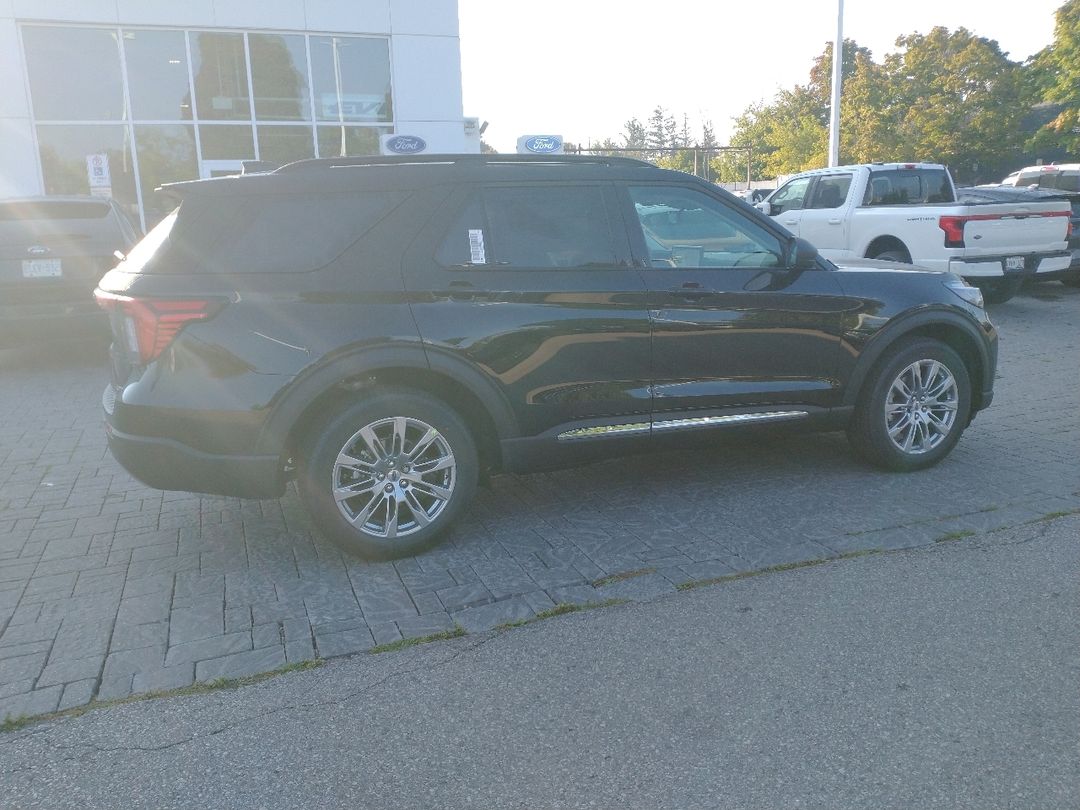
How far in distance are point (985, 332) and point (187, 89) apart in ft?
53.3

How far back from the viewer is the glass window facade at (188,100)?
1694 cm

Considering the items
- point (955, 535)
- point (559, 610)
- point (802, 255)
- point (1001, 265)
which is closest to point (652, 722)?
point (559, 610)

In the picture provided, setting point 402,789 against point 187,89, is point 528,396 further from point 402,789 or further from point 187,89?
point 187,89

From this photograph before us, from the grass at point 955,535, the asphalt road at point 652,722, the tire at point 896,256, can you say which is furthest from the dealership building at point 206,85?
the grass at point 955,535

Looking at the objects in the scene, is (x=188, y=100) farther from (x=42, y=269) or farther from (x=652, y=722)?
(x=652, y=722)

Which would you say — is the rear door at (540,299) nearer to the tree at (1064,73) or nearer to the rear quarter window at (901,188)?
the rear quarter window at (901,188)

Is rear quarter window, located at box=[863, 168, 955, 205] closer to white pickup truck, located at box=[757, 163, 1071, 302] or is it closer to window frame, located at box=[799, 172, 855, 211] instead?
white pickup truck, located at box=[757, 163, 1071, 302]

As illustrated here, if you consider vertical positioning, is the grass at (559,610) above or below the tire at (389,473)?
below

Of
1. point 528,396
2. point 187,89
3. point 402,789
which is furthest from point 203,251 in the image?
point 187,89

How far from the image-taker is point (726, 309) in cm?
492

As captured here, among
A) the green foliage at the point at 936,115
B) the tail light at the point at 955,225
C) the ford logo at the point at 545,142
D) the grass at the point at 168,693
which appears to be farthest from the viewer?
the green foliage at the point at 936,115

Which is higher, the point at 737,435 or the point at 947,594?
the point at 737,435

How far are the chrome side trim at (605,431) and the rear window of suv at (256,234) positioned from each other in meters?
1.44

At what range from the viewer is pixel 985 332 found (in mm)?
5684
